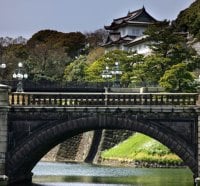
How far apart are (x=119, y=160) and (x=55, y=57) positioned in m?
53.3

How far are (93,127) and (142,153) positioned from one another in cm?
2354

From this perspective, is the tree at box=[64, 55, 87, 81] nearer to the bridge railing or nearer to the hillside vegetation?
the hillside vegetation

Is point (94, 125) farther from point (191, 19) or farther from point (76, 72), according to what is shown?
point (191, 19)

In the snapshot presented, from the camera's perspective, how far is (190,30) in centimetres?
10000

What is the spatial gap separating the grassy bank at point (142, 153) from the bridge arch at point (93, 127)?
20895 millimetres

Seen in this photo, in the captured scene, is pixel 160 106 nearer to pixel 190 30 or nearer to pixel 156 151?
pixel 156 151

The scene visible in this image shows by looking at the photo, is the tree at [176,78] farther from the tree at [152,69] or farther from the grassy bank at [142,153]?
the tree at [152,69]

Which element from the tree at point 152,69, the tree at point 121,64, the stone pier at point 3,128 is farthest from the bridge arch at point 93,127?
the tree at point 121,64

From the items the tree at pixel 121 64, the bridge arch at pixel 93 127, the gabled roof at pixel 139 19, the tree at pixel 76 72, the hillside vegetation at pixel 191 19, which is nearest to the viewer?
the bridge arch at pixel 93 127

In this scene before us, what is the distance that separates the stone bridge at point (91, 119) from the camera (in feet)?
133

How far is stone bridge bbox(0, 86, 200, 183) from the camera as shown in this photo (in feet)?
133

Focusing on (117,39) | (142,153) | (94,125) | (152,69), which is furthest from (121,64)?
(94,125)

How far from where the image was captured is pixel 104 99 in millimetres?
41438

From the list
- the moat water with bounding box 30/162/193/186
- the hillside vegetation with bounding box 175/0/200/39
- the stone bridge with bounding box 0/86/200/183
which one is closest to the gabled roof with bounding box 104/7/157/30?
the hillside vegetation with bounding box 175/0/200/39
